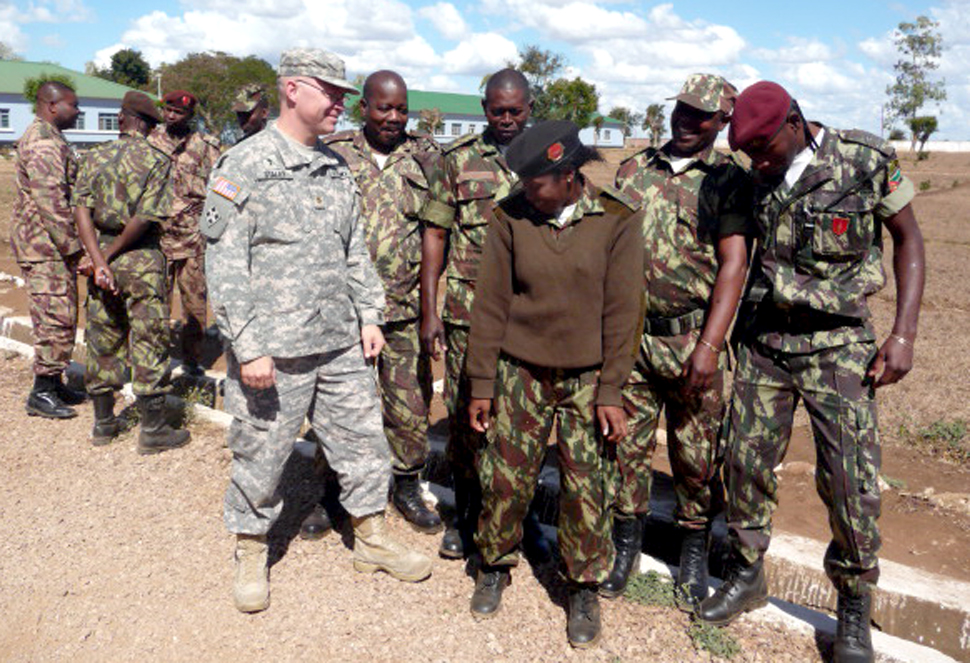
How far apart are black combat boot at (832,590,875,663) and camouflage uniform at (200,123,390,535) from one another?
183 centimetres

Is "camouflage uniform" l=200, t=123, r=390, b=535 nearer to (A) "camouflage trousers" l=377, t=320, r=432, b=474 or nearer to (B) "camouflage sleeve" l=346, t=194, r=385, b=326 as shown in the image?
(B) "camouflage sleeve" l=346, t=194, r=385, b=326

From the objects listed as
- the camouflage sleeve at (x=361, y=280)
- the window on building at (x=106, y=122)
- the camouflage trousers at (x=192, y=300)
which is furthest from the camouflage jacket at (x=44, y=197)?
the window on building at (x=106, y=122)

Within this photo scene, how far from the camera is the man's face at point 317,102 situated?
2.96 m

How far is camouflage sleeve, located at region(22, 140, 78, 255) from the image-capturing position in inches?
200

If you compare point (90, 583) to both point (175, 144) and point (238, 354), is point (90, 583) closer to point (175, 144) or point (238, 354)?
point (238, 354)

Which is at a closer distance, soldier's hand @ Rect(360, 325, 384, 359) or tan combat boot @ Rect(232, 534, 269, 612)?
tan combat boot @ Rect(232, 534, 269, 612)

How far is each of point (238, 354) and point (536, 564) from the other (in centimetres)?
160

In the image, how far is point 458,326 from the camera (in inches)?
139

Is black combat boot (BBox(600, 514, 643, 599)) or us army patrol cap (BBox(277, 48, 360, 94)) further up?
us army patrol cap (BBox(277, 48, 360, 94))

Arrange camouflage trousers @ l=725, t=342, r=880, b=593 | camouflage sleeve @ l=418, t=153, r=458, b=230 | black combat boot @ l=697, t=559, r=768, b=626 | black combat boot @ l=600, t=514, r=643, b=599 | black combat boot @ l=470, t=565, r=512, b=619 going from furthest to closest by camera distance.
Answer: camouflage sleeve @ l=418, t=153, r=458, b=230 → black combat boot @ l=600, t=514, r=643, b=599 → black combat boot @ l=470, t=565, r=512, b=619 → black combat boot @ l=697, t=559, r=768, b=626 → camouflage trousers @ l=725, t=342, r=880, b=593

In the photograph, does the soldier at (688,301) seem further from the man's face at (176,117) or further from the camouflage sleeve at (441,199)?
the man's face at (176,117)

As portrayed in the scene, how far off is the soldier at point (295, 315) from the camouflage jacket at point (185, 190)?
11.5ft

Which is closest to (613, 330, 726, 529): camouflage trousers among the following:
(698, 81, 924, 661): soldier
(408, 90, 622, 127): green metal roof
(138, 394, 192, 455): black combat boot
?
(698, 81, 924, 661): soldier

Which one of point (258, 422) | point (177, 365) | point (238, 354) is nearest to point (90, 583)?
point (258, 422)
